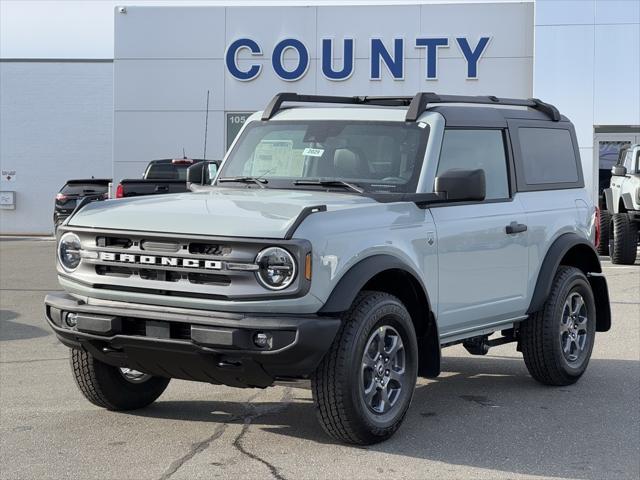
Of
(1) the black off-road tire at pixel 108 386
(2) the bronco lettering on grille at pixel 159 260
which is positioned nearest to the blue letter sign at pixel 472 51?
(1) the black off-road tire at pixel 108 386

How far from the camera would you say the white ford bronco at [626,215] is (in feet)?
62.2

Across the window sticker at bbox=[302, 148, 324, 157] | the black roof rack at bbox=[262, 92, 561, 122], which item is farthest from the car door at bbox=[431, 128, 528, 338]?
the window sticker at bbox=[302, 148, 324, 157]

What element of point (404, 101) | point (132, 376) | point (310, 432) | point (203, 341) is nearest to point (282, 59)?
point (404, 101)

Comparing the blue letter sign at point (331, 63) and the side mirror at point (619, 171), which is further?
the blue letter sign at point (331, 63)

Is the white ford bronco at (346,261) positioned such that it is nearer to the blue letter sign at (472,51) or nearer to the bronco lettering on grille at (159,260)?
the bronco lettering on grille at (159,260)

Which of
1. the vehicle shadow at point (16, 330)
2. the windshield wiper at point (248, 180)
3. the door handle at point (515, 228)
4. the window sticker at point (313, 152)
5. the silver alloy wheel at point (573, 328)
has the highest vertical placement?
the window sticker at point (313, 152)

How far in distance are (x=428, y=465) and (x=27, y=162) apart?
33072mm

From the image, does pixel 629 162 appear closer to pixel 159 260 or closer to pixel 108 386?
pixel 108 386

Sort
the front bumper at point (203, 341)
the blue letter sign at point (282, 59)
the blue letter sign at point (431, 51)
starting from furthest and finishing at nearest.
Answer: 1. the blue letter sign at point (282, 59)
2. the blue letter sign at point (431, 51)
3. the front bumper at point (203, 341)

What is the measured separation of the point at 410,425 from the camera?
642 cm

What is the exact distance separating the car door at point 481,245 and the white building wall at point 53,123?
30195 mm

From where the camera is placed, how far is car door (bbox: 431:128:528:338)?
655cm

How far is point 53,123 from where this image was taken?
3659cm

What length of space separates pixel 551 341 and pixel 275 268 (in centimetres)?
292
